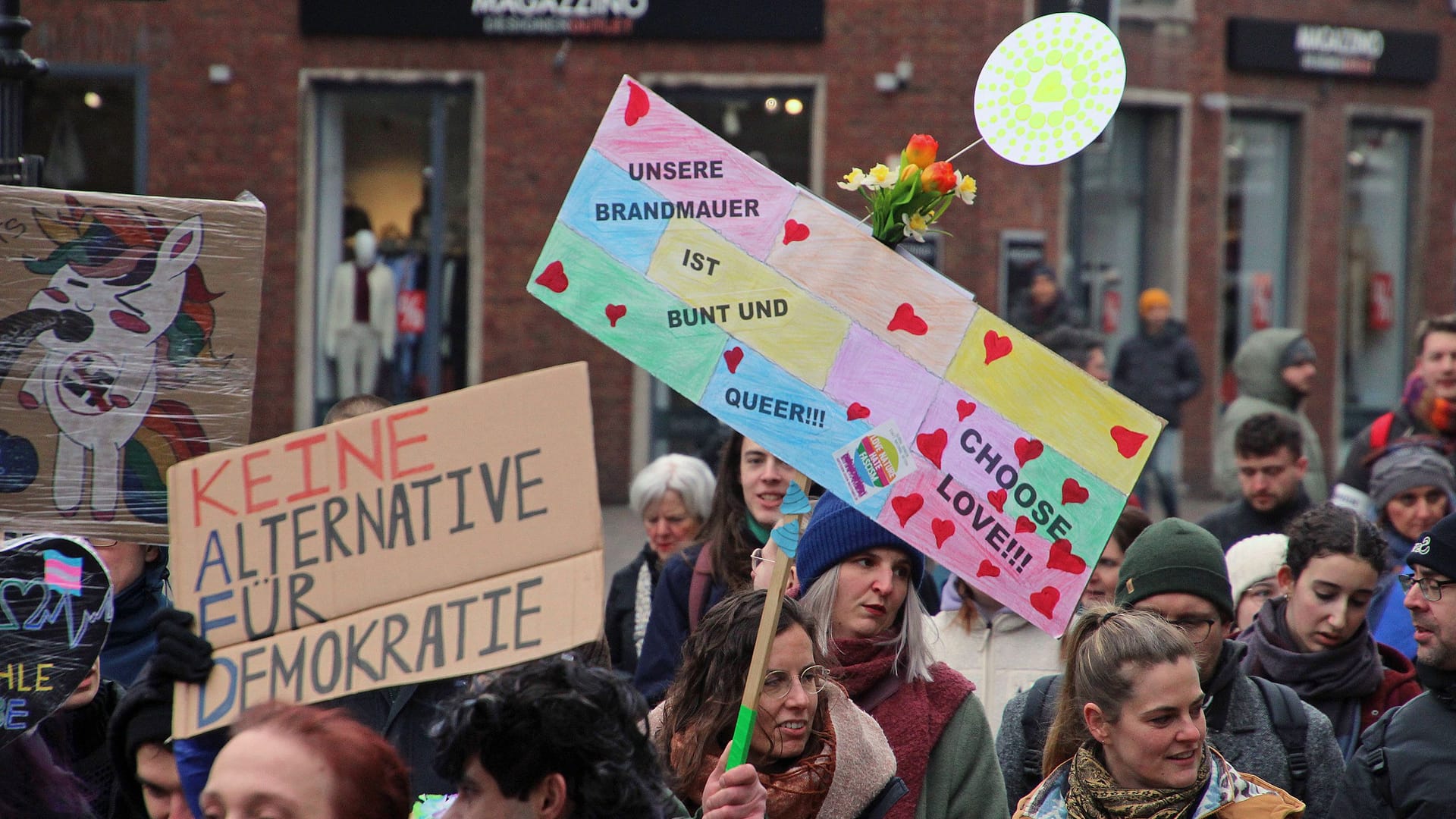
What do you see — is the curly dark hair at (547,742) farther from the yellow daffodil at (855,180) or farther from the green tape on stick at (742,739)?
the yellow daffodil at (855,180)

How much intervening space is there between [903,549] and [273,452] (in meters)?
1.78

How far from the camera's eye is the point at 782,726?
3.35 m

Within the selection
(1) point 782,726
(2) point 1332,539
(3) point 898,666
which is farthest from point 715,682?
(2) point 1332,539

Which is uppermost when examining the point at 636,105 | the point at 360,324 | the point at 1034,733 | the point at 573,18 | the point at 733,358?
the point at 573,18

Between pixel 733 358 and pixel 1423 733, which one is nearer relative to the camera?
pixel 733 358

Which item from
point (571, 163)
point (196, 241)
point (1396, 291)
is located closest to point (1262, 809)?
point (196, 241)

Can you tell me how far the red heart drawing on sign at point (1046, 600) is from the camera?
3.21 m

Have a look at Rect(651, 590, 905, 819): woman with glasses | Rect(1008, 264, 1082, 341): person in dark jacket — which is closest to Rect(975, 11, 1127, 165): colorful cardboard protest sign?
Rect(651, 590, 905, 819): woman with glasses

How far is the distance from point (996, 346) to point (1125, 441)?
32cm

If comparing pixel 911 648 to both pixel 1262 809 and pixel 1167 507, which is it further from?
pixel 1167 507

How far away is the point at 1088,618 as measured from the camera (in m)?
3.71

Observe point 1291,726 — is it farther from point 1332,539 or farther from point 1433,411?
point 1433,411

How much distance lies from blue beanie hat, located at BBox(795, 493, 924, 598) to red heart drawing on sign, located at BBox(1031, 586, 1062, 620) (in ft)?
2.27

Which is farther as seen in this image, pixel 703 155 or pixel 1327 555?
pixel 1327 555
